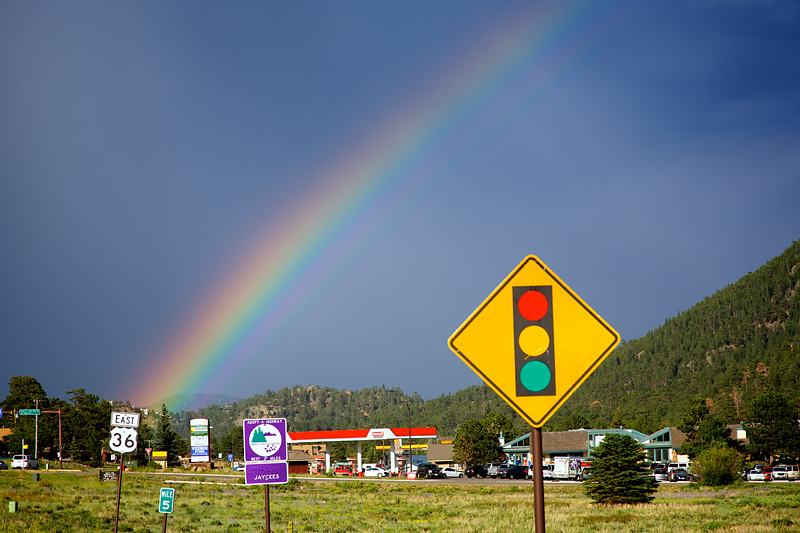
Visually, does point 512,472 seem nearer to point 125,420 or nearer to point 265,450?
point 125,420

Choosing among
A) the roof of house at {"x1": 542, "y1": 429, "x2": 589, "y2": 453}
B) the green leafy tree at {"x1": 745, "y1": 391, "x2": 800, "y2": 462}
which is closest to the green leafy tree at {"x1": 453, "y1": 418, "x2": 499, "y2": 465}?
the roof of house at {"x1": 542, "y1": 429, "x2": 589, "y2": 453}

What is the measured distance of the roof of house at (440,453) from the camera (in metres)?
146

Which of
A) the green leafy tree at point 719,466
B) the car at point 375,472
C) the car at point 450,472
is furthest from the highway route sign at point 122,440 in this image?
the car at point 375,472

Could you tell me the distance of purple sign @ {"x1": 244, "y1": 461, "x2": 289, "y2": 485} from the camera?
11.1m

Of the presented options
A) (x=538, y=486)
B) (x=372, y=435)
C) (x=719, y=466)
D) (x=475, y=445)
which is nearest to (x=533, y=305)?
(x=538, y=486)

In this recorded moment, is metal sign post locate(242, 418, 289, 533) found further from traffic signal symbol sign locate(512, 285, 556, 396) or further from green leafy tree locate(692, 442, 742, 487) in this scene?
green leafy tree locate(692, 442, 742, 487)

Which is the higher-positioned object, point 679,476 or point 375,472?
point 679,476

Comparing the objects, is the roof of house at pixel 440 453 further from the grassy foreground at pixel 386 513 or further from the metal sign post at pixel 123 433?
the metal sign post at pixel 123 433

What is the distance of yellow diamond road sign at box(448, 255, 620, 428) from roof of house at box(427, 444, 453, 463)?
144 metres

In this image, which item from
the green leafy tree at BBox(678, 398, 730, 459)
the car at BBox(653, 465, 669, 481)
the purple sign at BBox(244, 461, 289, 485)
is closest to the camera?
the purple sign at BBox(244, 461, 289, 485)

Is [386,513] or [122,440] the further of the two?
[386,513]

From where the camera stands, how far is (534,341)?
5.30 meters

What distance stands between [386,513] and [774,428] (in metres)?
67.1

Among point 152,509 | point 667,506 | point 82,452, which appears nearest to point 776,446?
point 667,506
